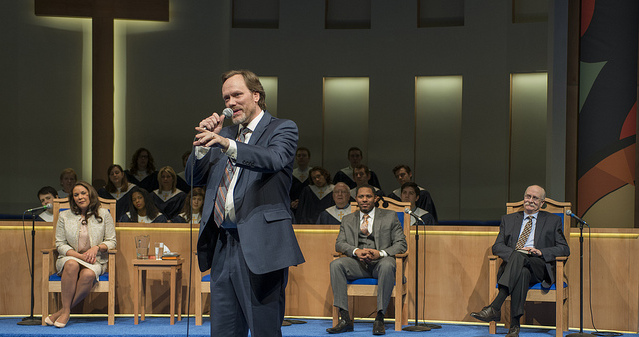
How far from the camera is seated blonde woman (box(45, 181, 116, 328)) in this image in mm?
5133

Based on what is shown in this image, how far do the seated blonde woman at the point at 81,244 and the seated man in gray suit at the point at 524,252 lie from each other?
2.50 m

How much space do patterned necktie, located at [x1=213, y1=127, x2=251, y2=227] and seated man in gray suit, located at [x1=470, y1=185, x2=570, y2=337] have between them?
9.46 feet

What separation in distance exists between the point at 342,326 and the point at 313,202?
231 cm

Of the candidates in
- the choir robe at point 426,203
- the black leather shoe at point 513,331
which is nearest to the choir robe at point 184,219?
the choir robe at point 426,203

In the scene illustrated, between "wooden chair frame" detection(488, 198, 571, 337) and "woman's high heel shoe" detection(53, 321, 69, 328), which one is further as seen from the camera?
"woman's high heel shoe" detection(53, 321, 69, 328)

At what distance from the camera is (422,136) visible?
9.20 m

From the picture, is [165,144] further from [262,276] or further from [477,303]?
[262,276]

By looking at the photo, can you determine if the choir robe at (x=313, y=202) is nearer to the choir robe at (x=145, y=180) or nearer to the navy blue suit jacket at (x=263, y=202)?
the choir robe at (x=145, y=180)

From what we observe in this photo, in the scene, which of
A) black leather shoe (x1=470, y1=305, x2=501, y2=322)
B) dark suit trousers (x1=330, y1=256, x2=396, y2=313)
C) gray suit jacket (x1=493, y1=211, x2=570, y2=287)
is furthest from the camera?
dark suit trousers (x1=330, y1=256, x2=396, y2=313)

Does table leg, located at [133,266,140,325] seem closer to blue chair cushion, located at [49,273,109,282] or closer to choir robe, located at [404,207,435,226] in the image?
blue chair cushion, located at [49,273,109,282]

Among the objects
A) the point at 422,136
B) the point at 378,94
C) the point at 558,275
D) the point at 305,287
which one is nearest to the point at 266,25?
the point at 378,94

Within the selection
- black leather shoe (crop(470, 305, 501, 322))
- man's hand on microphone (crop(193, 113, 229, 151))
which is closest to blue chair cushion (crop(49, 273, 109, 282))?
black leather shoe (crop(470, 305, 501, 322))

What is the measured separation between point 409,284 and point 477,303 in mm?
535

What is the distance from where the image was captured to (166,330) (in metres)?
4.96
